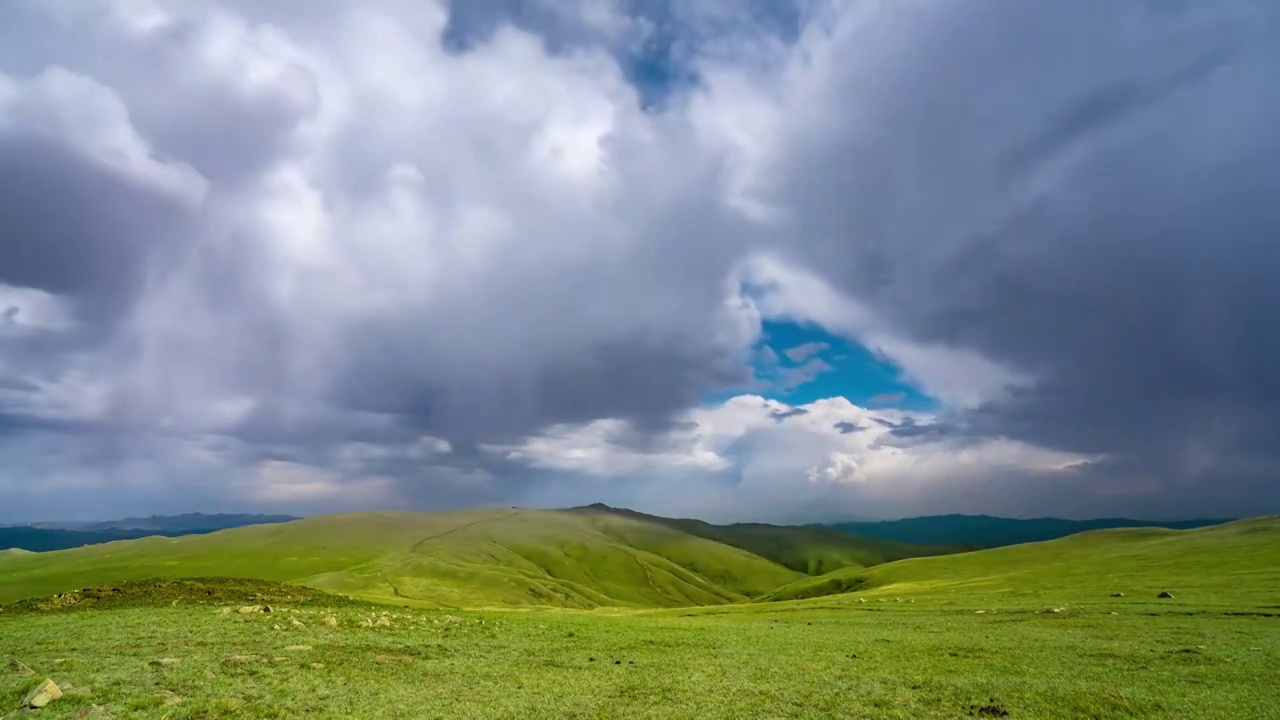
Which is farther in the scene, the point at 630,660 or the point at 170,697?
the point at 630,660

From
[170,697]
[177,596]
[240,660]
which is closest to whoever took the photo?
[170,697]

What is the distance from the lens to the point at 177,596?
4325 cm

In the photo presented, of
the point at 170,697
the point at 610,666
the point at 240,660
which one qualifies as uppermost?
the point at 170,697

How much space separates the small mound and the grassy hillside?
6389 centimetres

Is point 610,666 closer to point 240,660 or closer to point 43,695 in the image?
point 240,660

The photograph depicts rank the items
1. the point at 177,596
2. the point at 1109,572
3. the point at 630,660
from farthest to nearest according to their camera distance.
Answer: the point at 1109,572, the point at 177,596, the point at 630,660

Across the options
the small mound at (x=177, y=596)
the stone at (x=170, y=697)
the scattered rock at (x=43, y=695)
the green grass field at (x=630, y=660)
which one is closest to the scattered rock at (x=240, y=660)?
the green grass field at (x=630, y=660)

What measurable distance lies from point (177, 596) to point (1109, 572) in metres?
115

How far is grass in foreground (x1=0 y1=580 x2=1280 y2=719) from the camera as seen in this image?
2028 centimetres

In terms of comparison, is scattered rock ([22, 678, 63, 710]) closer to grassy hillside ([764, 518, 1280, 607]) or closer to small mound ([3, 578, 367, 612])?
small mound ([3, 578, 367, 612])

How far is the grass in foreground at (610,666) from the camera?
66.5 ft

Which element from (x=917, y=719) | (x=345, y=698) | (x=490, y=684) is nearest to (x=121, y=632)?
(x=345, y=698)

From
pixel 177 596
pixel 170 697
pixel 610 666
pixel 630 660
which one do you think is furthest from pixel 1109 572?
pixel 177 596

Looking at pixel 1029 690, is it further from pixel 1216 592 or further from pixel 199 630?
pixel 1216 592
